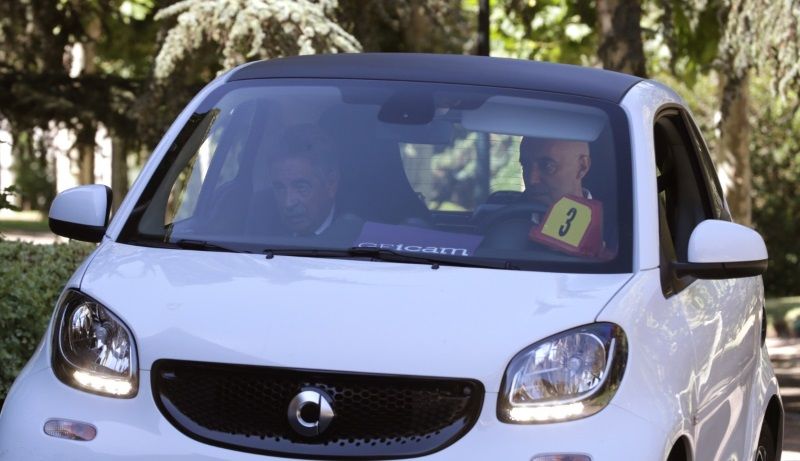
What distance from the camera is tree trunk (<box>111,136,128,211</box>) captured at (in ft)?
53.2

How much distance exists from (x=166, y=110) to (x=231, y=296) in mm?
10383

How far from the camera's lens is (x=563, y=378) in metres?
3.89

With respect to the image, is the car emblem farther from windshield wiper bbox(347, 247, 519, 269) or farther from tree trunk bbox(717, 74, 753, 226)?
tree trunk bbox(717, 74, 753, 226)

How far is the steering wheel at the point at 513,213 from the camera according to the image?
4719 millimetres

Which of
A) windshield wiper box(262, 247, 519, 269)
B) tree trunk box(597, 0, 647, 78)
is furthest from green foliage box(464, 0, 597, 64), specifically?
windshield wiper box(262, 247, 519, 269)

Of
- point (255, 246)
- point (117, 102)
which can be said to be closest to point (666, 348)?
point (255, 246)

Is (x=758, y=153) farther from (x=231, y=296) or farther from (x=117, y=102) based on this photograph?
(x=231, y=296)

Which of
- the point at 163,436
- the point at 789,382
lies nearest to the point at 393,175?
the point at 163,436

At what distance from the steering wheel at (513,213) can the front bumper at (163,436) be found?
98 centimetres

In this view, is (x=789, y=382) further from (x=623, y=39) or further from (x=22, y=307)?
(x=22, y=307)

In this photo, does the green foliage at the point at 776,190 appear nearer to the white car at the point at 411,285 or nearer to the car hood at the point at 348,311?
the white car at the point at 411,285

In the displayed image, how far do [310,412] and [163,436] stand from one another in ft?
1.17

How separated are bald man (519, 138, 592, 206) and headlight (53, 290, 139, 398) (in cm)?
138

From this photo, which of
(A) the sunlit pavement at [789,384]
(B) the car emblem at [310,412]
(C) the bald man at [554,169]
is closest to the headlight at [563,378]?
(B) the car emblem at [310,412]
